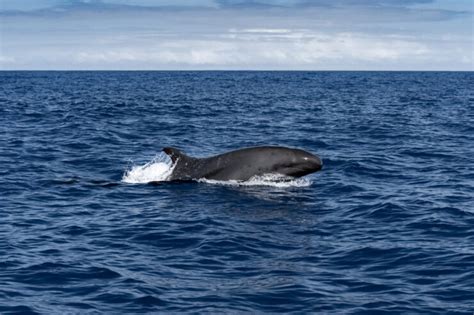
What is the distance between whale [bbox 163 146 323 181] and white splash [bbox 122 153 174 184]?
160 centimetres

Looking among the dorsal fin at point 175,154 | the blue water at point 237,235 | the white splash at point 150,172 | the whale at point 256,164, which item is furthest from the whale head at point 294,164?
the white splash at point 150,172

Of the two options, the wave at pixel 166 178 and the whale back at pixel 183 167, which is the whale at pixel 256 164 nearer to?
the whale back at pixel 183 167

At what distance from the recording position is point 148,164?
30.5 meters

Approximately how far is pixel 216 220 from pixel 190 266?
4.27 meters

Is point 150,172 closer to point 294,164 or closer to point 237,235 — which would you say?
point 294,164

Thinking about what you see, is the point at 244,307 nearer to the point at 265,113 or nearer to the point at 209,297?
the point at 209,297

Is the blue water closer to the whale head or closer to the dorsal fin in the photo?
the whale head

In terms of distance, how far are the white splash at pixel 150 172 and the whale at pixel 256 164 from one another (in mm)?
1599

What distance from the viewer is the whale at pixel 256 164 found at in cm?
2511

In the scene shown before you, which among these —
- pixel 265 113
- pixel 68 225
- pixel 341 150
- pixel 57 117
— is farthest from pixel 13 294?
pixel 265 113

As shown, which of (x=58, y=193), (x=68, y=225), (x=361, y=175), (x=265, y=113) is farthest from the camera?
(x=265, y=113)

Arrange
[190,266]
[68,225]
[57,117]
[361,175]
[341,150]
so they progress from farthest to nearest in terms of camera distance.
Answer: [57,117], [341,150], [361,175], [68,225], [190,266]

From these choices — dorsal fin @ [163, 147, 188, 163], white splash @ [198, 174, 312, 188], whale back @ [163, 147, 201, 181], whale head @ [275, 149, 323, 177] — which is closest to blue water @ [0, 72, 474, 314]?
white splash @ [198, 174, 312, 188]

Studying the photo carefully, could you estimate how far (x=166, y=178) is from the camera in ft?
87.1
